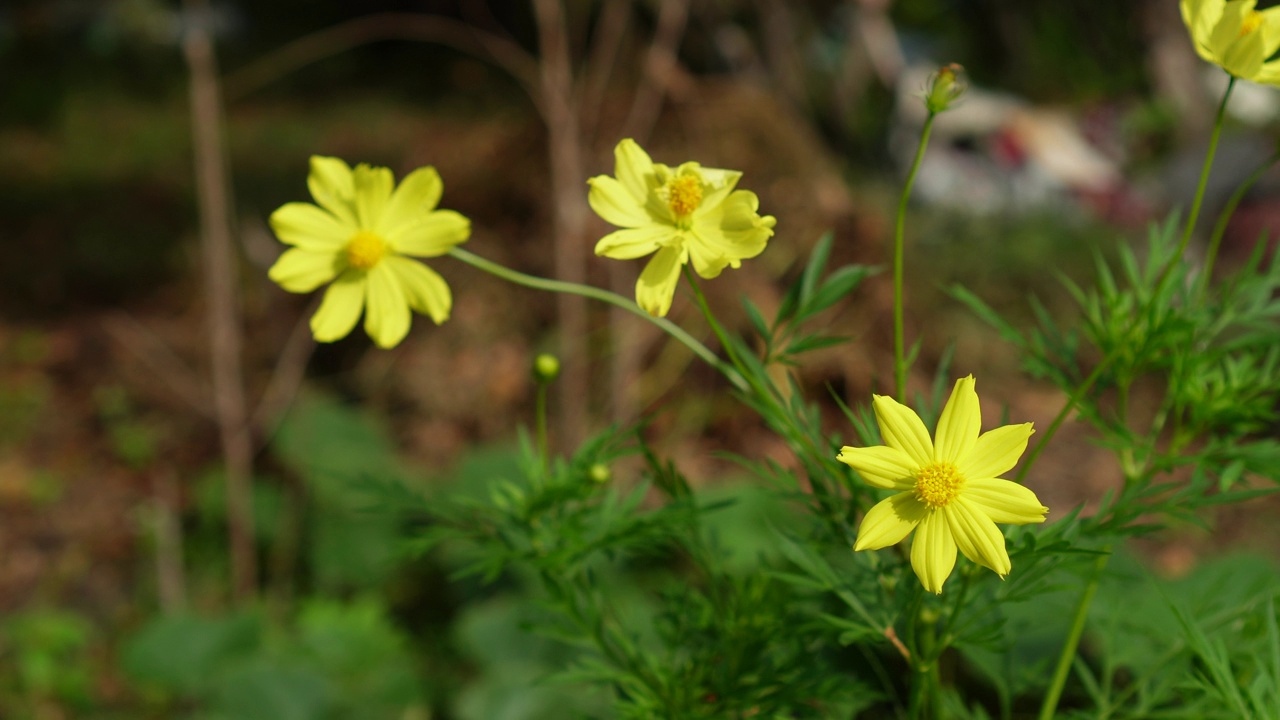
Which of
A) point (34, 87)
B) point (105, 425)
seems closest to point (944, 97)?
point (105, 425)

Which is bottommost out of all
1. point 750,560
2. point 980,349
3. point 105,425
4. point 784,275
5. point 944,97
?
point 944,97

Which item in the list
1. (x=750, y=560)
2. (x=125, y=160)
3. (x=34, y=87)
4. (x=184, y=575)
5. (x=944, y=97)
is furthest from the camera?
(x=34, y=87)

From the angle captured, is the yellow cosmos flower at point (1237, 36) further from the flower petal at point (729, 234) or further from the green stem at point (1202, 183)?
the flower petal at point (729, 234)

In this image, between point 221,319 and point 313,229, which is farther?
point 221,319

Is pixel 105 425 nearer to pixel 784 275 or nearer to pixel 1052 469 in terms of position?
pixel 784 275

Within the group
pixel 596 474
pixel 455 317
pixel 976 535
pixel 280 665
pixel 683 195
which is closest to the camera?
pixel 976 535

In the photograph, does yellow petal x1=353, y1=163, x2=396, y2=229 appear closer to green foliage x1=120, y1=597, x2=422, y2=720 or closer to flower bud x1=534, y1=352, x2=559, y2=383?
flower bud x1=534, y1=352, x2=559, y2=383

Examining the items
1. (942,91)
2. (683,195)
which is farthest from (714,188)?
(942,91)

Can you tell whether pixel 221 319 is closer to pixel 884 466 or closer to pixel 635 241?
pixel 635 241
